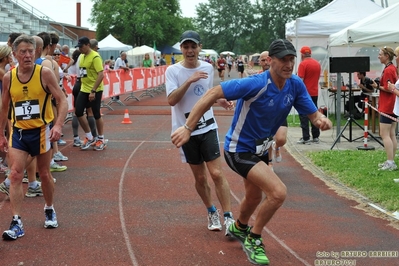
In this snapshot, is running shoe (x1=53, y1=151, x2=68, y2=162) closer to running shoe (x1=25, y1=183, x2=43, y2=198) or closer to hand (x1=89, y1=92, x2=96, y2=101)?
hand (x1=89, y1=92, x2=96, y2=101)

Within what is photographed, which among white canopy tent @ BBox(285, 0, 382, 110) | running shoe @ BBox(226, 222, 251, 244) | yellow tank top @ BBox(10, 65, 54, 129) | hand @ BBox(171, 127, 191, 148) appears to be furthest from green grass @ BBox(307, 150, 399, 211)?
white canopy tent @ BBox(285, 0, 382, 110)

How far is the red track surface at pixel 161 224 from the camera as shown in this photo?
20.4 feet

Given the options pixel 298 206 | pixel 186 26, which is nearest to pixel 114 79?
pixel 298 206

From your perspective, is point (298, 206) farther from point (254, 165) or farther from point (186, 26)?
point (186, 26)

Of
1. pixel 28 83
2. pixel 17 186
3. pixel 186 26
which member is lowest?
pixel 17 186

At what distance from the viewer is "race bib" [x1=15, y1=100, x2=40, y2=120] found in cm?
693

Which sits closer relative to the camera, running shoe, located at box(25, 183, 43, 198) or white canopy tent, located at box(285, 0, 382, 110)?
running shoe, located at box(25, 183, 43, 198)

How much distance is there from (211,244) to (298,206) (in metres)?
2.33

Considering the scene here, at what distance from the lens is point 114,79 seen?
24234 millimetres

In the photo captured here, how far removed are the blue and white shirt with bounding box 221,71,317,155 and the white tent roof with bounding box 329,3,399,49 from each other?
10.7 meters

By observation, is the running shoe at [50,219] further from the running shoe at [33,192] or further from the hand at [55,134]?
the running shoe at [33,192]

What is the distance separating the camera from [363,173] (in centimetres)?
1074

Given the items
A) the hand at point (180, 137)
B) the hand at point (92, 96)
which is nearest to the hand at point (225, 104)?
the hand at point (180, 137)

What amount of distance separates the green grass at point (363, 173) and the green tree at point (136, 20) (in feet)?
209
